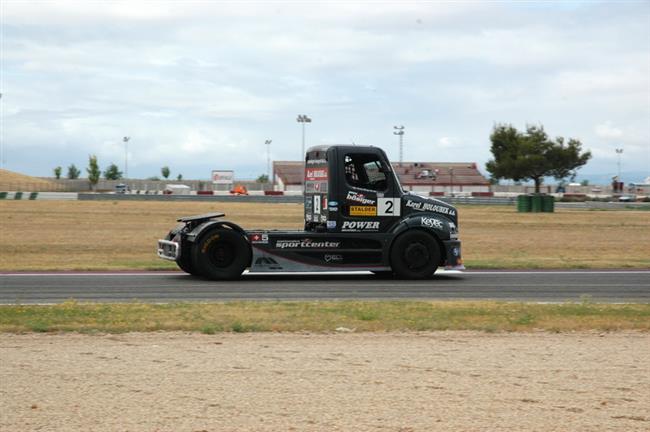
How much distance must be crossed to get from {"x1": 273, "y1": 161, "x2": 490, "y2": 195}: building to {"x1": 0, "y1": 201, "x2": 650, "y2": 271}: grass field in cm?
7007

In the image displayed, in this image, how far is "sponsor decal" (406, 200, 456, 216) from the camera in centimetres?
2020

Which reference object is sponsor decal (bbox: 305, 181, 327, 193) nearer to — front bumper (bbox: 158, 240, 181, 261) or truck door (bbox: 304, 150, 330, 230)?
truck door (bbox: 304, 150, 330, 230)

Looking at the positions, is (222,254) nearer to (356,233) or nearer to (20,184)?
(356,233)

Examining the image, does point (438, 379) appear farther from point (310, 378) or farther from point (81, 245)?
point (81, 245)

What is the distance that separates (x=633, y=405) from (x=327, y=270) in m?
12.0

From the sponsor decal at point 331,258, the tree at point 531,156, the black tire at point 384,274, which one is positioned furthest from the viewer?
the tree at point 531,156

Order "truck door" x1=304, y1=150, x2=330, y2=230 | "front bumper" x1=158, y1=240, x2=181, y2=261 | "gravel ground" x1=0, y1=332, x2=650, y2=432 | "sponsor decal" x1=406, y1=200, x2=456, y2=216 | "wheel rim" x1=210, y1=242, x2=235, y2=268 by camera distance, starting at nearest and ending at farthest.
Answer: "gravel ground" x1=0, y1=332, x2=650, y2=432, "wheel rim" x1=210, y1=242, x2=235, y2=268, "front bumper" x1=158, y1=240, x2=181, y2=261, "truck door" x1=304, y1=150, x2=330, y2=230, "sponsor decal" x1=406, y1=200, x2=456, y2=216

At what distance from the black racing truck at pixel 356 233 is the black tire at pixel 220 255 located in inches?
7.1

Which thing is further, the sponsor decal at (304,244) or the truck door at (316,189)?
the truck door at (316,189)

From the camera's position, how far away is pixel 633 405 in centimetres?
804

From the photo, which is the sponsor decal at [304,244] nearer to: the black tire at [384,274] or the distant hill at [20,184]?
the black tire at [384,274]

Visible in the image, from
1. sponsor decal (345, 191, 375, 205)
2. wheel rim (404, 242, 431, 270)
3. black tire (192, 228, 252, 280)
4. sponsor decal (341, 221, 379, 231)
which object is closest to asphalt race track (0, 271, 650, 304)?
black tire (192, 228, 252, 280)

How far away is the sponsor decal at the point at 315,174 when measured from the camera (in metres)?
20.1

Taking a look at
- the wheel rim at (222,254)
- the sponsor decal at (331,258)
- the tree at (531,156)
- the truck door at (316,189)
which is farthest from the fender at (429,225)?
the tree at (531,156)
